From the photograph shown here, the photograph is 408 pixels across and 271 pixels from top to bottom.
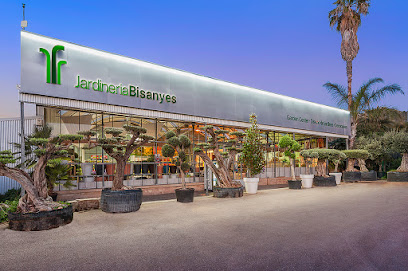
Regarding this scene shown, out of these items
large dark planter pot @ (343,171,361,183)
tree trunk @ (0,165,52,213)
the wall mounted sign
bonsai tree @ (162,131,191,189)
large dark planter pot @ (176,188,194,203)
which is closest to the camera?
tree trunk @ (0,165,52,213)

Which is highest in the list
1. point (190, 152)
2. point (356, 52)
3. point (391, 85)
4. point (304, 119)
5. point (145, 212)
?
point (356, 52)

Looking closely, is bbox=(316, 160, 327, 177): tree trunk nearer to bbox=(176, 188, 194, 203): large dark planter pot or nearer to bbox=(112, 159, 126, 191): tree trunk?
bbox=(176, 188, 194, 203): large dark planter pot

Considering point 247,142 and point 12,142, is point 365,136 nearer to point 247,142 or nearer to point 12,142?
point 247,142

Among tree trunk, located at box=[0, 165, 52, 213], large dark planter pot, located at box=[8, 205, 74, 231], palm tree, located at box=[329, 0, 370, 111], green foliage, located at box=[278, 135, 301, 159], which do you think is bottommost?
large dark planter pot, located at box=[8, 205, 74, 231]

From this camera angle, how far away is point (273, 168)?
18.9 m

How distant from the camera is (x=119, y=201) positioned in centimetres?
802

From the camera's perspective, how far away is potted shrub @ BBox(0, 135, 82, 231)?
6082 millimetres

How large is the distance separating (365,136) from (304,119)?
930 centimetres

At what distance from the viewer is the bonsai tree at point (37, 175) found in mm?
6457

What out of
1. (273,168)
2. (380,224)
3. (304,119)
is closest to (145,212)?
(380,224)

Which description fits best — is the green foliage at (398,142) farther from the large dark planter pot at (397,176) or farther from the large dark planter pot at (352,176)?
the large dark planter pot at (352,176)

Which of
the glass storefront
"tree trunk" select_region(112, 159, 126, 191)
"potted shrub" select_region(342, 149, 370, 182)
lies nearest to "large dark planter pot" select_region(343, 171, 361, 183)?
"potted shrub" select_region(342, 149, 370, 182)

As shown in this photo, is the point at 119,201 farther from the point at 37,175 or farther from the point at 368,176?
the point at 368,176

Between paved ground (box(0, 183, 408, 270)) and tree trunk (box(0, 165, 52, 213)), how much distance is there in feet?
2.17
